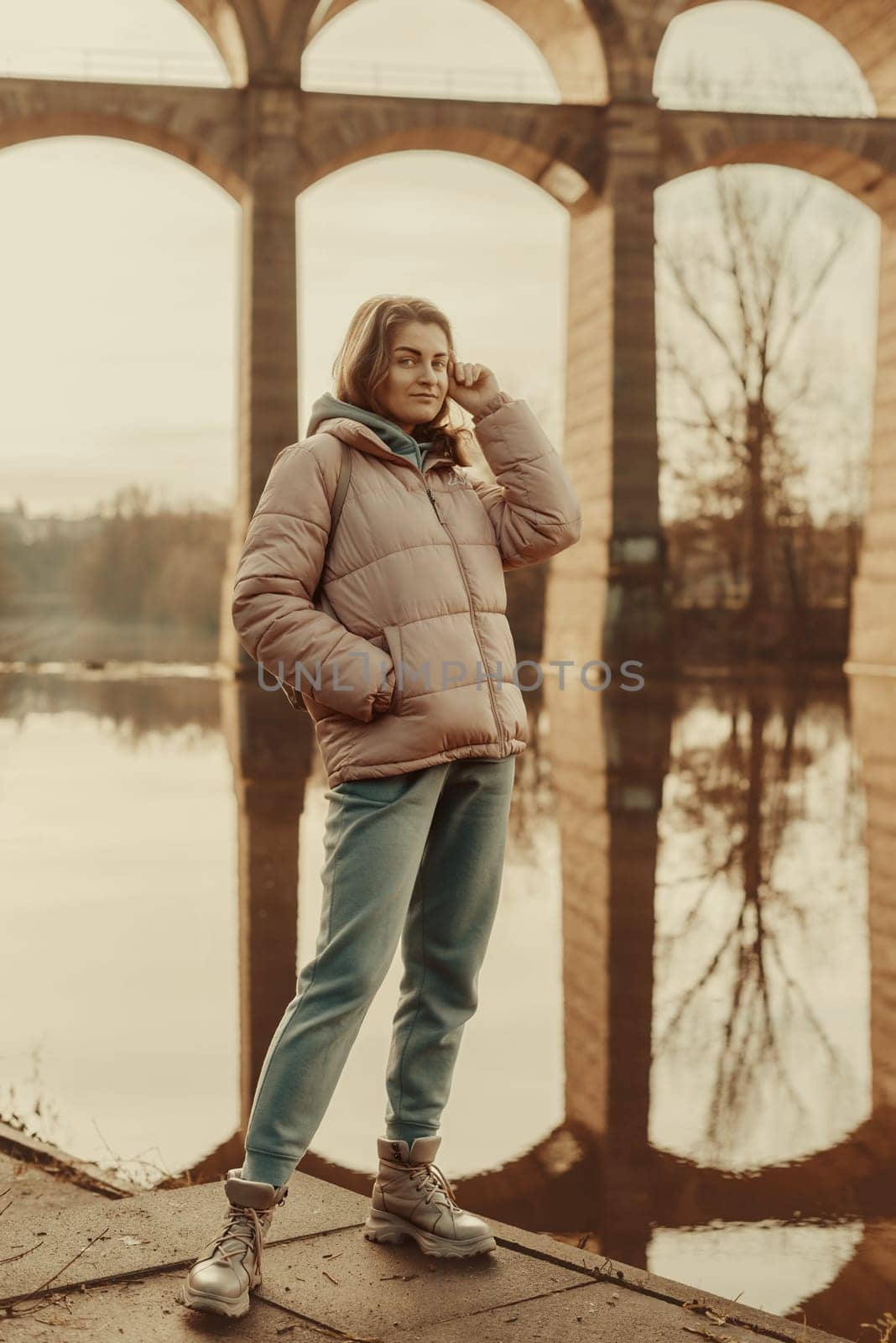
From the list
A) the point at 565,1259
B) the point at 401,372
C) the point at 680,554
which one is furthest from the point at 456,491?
the point at 680,554

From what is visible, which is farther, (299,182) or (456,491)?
(299,182)

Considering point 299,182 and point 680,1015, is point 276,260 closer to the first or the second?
point 299,182

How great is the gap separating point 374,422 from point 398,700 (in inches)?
21.5

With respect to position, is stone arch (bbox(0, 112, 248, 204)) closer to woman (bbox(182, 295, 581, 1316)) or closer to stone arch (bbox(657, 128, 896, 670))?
stone arch (bbox(657, 128, 896, 670))

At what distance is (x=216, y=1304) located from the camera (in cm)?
253

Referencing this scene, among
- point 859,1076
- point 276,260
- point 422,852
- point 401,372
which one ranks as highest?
point 276,260

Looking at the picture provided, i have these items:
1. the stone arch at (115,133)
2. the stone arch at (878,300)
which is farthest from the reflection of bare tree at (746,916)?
the stone arch at (115,133)

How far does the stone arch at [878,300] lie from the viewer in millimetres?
25109

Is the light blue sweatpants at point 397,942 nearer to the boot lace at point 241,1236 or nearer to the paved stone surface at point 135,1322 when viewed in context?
the boot lace at point 241,1236

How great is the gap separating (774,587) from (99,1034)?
30577 mm

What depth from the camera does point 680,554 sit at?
33.4 metres

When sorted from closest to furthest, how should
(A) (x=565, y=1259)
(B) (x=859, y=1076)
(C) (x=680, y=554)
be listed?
(A) (x=565, y=1259), (B) (x=859, y=1076), (C) (x=680, y=554)

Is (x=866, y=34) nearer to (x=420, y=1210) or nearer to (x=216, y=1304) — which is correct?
(x=420, y=1210)

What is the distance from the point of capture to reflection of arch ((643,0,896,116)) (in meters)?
25.4
